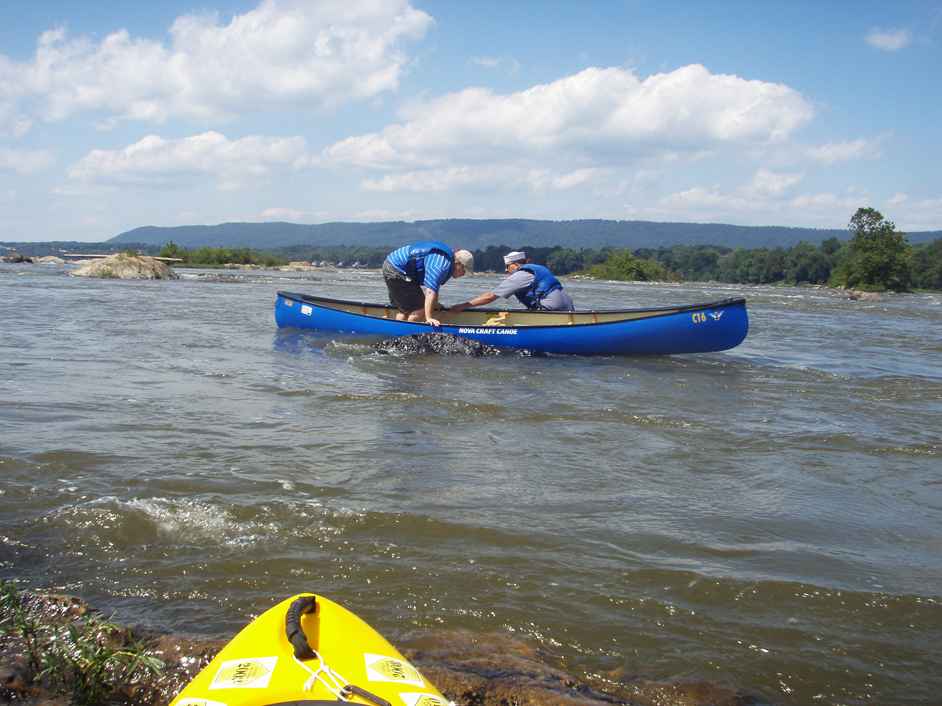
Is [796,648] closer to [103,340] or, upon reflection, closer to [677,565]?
[677,565]

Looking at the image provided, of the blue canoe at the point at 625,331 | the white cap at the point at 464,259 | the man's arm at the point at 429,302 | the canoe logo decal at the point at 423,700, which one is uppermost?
the white cap at the point at 464,259

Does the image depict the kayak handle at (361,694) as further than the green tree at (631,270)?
No

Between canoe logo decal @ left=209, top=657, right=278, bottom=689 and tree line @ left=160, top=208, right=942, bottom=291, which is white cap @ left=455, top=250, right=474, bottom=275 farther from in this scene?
tree line @ left=160, top=208, right=942, bottom=291

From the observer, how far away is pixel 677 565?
3.68 m

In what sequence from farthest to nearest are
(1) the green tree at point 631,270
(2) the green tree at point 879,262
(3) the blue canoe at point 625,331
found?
(1) the green tree at point 631,270 → (2) the green tree at point 879,262 → (3) the blue canoe at point 625,331

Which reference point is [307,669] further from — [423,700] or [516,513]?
[516,513]

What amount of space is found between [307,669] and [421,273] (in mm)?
10566

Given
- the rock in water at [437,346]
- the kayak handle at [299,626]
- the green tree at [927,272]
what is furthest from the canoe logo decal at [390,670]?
the green tree at [927,272]

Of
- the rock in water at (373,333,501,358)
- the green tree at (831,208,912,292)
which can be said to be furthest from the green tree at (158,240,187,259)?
the green tree at (831,208,912,292)

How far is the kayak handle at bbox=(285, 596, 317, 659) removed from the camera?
2045mm

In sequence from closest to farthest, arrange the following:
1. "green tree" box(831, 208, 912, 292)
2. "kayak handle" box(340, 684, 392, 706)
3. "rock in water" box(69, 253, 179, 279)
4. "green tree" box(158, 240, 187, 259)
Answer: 1. "kayak handle" box(340, 684, 392, 706)
2. "rock in water" box(69, 253, 179, 279)
3. "green tree" box(158, 240, 187, 259)
4. "green tree" box(831, 208, 912, 292)

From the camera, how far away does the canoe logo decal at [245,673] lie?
1.97 m

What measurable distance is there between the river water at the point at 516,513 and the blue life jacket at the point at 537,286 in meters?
3.83

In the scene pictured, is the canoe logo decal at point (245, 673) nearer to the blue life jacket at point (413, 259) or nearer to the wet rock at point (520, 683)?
the wet rock at point (520, 683)
